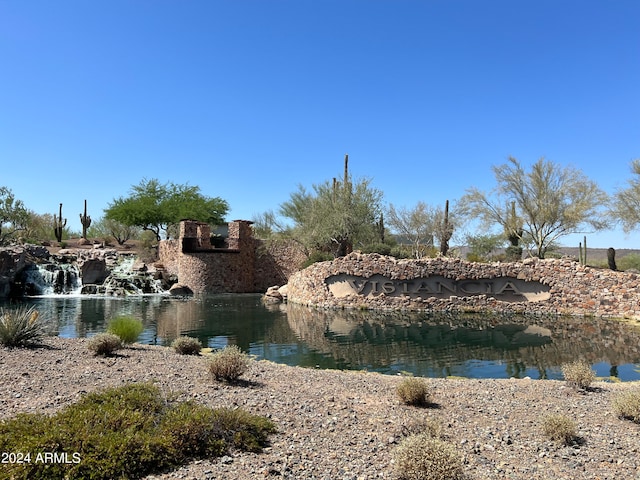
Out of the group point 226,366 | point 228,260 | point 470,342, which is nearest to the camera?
point 226,366

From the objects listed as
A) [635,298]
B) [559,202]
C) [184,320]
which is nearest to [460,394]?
[184,320]

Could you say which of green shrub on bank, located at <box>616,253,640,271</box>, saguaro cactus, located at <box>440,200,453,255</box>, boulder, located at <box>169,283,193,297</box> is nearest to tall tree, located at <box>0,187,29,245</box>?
boulder, located at <box>169,283,193,297</box>

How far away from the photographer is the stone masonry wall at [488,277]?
19.2 m

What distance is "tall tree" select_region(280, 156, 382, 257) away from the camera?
30.8m

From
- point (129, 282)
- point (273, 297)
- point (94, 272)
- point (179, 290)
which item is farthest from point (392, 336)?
point (94, 272)

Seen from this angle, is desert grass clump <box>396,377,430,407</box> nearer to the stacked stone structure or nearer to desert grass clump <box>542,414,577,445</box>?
desert grass clump <box>542,414,577,445</box>

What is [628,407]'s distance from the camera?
6105mm

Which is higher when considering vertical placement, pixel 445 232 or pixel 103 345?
pixel 445 232

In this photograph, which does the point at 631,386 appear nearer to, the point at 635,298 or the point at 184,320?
the point at 635,298

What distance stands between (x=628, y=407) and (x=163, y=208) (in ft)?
134

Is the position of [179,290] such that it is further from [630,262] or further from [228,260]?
[630,262]

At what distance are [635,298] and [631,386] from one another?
484 inches

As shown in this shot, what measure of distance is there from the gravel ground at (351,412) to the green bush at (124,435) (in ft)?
0.68

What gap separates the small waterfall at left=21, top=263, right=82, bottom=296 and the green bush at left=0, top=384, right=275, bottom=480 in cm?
2564
